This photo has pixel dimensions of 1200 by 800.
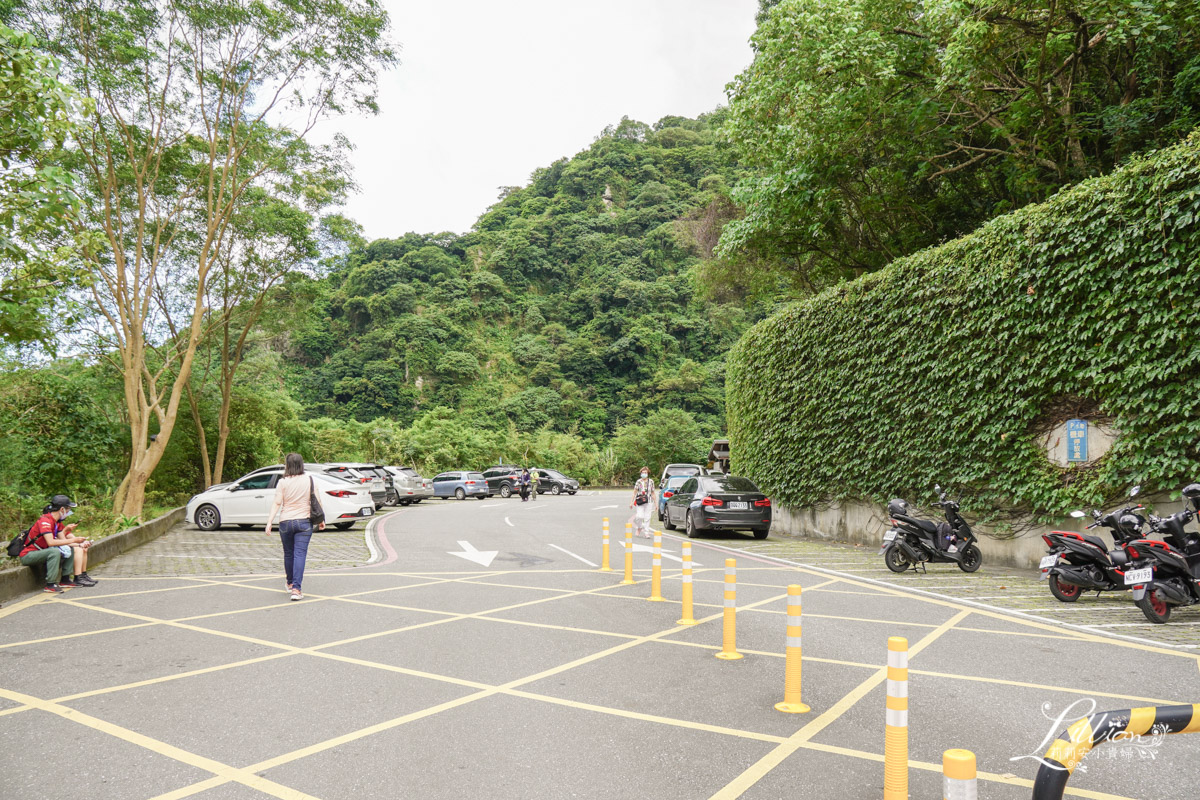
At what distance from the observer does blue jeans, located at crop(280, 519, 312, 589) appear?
862 centimetres

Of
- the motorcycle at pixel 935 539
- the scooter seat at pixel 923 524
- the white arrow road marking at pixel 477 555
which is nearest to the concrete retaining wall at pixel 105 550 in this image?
the white arrow road marking at pixel 477 555

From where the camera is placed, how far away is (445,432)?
44.9 metres

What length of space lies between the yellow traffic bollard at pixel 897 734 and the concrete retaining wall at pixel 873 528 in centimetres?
824

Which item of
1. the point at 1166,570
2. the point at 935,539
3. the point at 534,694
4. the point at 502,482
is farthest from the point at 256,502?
the point at 502,482

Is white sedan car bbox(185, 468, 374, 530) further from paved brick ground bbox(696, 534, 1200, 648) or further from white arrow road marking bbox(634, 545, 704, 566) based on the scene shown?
paved brick ground bbox(696, 534, 1200, 648)

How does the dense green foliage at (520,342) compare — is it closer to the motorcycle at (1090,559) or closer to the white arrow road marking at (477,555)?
the white arrow road marking at (477,555)

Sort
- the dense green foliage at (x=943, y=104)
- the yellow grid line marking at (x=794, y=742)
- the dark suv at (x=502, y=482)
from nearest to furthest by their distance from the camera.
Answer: the yellow grid line marking at (x=794, y=742) < the dense green foliage at (x=943, y=104) < the dark suv at (x=502, y=482)

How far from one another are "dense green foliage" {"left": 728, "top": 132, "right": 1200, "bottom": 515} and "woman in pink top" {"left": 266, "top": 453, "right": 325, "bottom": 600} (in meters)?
10.1

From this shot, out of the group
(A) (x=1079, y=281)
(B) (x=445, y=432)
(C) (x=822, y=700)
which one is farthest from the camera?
(B) (x=445, y=432)

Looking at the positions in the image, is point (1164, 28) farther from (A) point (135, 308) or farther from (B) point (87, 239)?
(A) point (135, 308)

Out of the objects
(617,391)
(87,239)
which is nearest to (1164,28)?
(87,239)

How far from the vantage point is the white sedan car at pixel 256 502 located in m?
17.2

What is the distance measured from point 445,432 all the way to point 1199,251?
4041 centimetres

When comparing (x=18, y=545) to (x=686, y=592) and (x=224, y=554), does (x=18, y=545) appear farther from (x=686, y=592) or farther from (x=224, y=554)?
(x=686, y=592)
